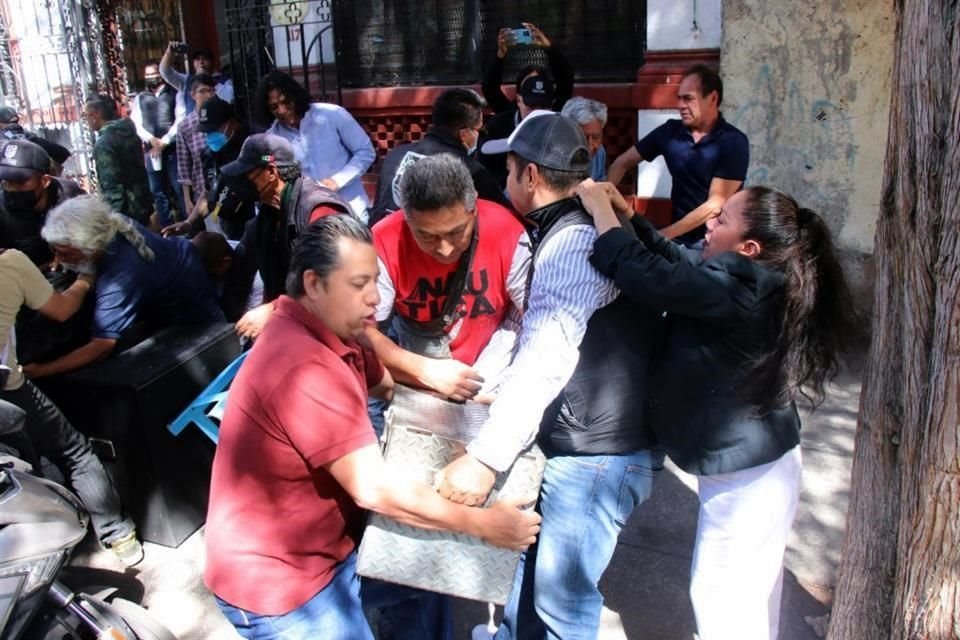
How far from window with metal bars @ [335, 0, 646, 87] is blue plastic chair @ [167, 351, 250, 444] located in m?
4.29

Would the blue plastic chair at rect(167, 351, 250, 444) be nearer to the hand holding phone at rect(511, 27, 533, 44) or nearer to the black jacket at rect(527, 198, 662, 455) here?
the black jacket at rect(527, 198, 662, 455)

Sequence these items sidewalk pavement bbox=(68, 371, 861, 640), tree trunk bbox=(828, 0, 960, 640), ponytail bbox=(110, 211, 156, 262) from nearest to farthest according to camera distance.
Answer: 1. tree trunk bbox=(828, 0, 960, 640)
2. sidewalk pavement bbox=(68, 371, 861, 640)
3. ponytail bbox=(110, 211, 156, 262)

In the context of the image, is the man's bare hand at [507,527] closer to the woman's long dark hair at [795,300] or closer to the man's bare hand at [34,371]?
the woman's long dark hair at [795,300]

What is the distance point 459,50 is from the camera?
25.1ft

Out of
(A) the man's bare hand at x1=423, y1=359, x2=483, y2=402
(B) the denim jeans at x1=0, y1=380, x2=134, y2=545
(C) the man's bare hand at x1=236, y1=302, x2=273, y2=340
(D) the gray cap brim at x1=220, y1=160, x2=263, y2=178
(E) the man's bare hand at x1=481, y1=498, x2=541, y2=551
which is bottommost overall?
(B) the denim jeans at x1=0, y1=380, x2=134, y2=545

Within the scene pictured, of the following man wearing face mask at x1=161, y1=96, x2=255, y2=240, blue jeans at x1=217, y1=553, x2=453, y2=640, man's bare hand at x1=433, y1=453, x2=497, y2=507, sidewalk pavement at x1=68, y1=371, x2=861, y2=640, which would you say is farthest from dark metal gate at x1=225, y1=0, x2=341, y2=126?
man's bare hand at x1=433, y1=453, x2=497, y2=507

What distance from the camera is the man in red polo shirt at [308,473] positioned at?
203cm

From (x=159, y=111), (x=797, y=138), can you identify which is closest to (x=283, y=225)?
(x=797, y=138)

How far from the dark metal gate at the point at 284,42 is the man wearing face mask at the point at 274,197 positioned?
410cm

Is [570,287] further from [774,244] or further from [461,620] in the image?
[461,620]

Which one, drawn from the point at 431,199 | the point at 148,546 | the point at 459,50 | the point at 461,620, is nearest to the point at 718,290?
the point at 431,199

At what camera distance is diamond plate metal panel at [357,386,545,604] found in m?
2.14

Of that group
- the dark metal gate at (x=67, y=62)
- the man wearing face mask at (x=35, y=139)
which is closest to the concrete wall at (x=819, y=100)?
the man wearing face mask at (x=35, y=139)

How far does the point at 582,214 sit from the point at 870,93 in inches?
159
